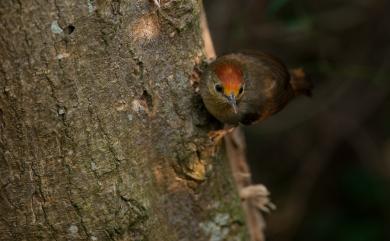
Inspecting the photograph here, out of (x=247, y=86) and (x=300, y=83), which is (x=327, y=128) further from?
(x=247, y=86)

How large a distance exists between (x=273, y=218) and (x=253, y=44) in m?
1.60

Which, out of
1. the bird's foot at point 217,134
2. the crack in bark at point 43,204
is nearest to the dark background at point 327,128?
the bird's foot at point 217,134

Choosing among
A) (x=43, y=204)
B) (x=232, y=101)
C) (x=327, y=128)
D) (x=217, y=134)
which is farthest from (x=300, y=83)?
(x=327, y=128)

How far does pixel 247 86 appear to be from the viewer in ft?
11.9

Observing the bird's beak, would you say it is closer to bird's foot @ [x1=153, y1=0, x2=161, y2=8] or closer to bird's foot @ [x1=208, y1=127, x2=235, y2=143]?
bird's foot @ [x1=208, y1=127, x2=235, y2=143]

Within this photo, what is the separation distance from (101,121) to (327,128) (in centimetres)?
360

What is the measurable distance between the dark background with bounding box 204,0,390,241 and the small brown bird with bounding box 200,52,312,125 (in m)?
1.55

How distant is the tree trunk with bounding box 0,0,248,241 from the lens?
103 inches

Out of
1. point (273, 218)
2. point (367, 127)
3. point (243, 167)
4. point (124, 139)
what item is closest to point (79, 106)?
point (124, 139)

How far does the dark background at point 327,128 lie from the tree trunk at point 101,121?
7.32ft

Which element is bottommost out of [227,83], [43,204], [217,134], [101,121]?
[43,204]

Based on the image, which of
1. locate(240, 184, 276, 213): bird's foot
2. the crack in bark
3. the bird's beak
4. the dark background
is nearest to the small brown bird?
the bird's beak

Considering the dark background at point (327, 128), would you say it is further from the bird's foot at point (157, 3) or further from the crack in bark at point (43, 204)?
the crack in bark at point (43, 204)

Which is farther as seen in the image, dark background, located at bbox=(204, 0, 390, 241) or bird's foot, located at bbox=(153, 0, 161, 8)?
dark background, located at bbox=(204, 0, 390, 241)
